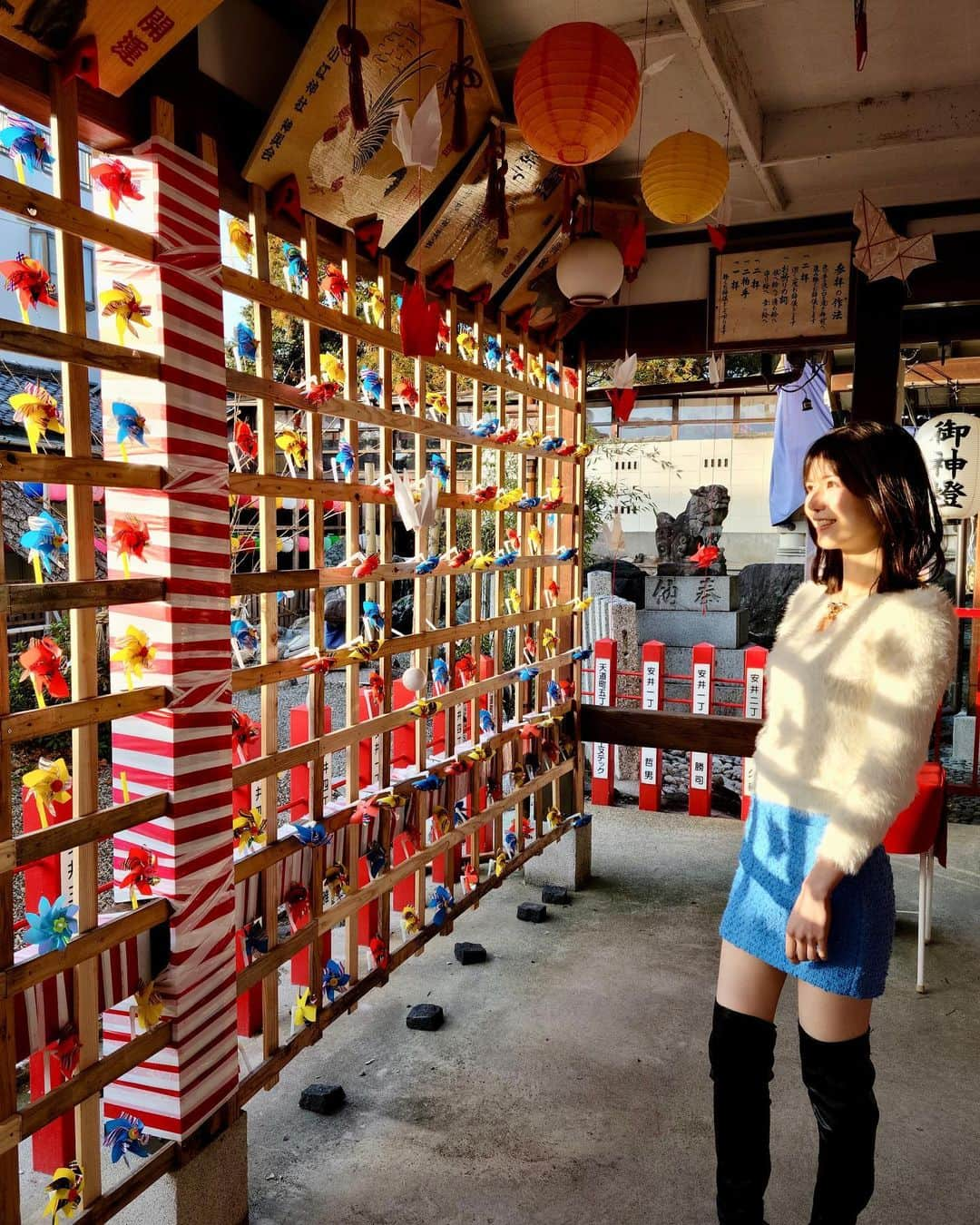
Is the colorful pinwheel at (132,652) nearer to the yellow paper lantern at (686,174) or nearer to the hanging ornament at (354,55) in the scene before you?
the hanging ornament at (354,55)

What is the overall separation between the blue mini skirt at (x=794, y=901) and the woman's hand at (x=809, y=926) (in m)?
0.04

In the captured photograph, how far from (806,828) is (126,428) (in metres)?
1.69

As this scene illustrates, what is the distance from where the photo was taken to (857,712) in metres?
1.79

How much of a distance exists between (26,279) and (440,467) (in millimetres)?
1815

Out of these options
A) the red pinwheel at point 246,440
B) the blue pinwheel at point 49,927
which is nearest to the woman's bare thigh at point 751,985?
the blue pinwheel at point 49,927

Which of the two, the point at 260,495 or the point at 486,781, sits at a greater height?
the point at 260,495

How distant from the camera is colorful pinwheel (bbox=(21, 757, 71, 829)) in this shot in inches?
73.1

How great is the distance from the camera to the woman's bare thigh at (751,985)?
75.2 inches

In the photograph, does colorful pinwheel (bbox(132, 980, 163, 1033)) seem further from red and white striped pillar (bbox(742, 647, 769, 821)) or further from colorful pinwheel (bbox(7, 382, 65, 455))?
red and white striped pillar (bbox(742, 647, 769, 821))

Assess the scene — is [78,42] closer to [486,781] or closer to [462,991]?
[486,781]

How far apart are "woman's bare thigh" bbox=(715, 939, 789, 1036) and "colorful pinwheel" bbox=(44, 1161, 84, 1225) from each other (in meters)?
1.42

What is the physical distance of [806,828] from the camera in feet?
5.98

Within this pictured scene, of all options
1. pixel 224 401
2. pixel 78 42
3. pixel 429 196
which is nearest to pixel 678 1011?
pixel 224 401

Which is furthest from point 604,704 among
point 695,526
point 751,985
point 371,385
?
point 695,526
